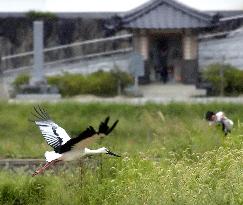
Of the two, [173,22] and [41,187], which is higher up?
[173,22]

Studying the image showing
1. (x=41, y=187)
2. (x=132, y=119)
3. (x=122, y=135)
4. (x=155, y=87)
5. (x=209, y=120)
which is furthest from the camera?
(x=155, y=87)

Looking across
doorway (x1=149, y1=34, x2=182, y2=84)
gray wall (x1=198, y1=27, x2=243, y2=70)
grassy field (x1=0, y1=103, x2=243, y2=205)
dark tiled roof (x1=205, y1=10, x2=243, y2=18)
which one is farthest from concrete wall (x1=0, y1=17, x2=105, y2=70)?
Result: grassy field (x1=0, y1=103, x2=243, y2=205)

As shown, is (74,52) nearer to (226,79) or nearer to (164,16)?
(164,16)

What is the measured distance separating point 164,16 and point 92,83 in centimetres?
339

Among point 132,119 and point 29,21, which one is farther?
point 29,21

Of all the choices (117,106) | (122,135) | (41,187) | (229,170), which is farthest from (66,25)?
(229,170)

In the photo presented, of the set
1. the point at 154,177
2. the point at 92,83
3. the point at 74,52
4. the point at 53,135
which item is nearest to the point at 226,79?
the point at 92,83

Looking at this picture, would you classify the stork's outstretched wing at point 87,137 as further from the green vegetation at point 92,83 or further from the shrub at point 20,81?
the shrub at point 20,81

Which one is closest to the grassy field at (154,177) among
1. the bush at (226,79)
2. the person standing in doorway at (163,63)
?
the bush at (226,79)

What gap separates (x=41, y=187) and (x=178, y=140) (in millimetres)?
3122

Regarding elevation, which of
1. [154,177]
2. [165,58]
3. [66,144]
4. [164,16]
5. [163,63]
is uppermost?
[164,16]

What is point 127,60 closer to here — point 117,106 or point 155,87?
point 155,87

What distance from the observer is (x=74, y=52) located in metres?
27.0

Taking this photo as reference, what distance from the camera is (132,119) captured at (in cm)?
1973
